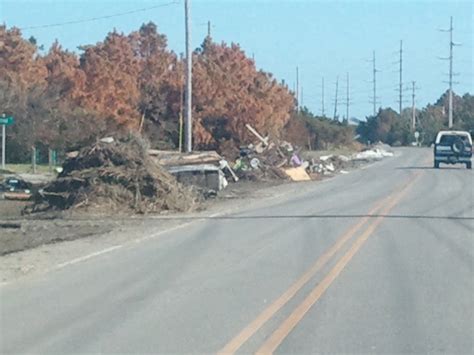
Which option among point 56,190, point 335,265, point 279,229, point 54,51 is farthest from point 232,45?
point 335,265

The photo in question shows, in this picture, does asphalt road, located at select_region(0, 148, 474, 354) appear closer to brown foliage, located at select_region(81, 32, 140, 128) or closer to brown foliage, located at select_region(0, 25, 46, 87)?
brown foliage, located at select_region(81, 32, 140, 128)

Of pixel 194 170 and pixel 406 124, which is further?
pixel 406 124

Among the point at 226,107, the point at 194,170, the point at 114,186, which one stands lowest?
the point at 114,186

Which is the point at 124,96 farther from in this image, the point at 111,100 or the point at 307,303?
the point at 307,303

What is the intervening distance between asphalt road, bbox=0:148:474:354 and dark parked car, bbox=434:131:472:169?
1511 inches

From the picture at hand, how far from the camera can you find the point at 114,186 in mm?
31188

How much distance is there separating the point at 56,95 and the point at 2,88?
16.5ft

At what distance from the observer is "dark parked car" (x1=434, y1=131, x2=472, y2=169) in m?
63.0

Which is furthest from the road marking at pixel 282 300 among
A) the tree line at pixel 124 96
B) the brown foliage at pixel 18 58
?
the brown foliage at pixel 18 58

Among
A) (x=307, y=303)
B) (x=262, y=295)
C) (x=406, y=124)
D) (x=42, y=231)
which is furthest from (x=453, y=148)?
(x=406, y=124)

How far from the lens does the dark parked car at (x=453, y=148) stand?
63000mm

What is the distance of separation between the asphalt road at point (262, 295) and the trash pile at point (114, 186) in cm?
589

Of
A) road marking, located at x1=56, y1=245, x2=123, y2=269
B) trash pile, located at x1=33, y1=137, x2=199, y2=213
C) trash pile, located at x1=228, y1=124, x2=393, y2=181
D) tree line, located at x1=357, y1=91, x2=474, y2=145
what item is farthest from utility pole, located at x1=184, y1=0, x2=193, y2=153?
tree line, located at x1=357, y1=91, x2=474, y2=145

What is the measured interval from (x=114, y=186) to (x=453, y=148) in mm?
36306
